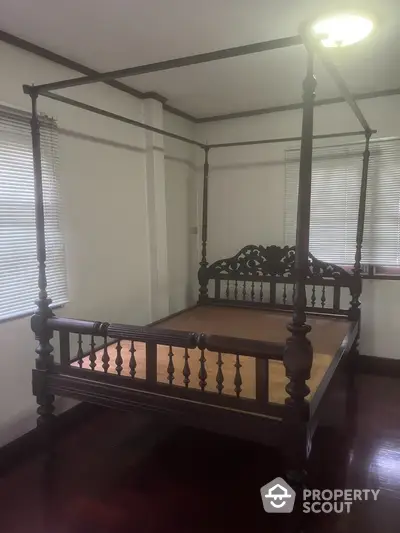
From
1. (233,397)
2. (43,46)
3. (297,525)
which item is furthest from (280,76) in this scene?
(297,525)

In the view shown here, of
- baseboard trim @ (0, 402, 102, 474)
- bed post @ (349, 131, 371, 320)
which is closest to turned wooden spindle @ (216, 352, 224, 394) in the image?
baseboard trim @ (0, 402, 102, 474)

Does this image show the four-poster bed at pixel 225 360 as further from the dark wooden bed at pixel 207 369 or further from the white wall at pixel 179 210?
the white wall at pixel 179 210

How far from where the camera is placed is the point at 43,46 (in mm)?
2639

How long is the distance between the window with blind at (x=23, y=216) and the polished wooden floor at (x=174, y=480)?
946mm

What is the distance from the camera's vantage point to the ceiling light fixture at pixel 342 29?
2029mm

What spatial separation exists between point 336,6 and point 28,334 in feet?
8.19

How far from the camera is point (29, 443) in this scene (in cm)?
265

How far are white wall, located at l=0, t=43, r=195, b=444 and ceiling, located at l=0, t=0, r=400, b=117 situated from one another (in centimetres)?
18

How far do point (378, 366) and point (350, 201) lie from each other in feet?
4.91

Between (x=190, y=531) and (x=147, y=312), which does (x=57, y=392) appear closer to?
(x=190, y=531)

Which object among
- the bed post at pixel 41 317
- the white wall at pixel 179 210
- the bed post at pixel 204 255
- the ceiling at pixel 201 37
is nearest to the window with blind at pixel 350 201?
the ceiling at pixel 201 37

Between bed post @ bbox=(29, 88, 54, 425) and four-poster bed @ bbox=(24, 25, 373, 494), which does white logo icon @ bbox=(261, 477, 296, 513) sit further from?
bed post @ bbox=(29, 88, 54, 425)

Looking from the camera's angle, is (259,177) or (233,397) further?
(259,177)

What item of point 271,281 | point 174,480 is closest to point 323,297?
point 271,281
